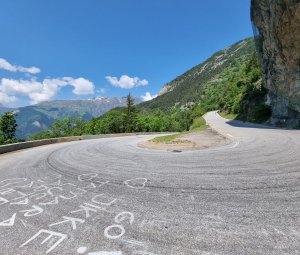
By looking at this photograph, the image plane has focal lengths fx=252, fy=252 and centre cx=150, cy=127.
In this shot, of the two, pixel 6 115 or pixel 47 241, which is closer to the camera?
pixel 47 241

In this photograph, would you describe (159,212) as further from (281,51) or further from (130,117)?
(130,117)

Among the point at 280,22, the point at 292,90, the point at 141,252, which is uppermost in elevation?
the point at 280,22

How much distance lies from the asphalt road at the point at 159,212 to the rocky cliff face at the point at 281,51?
21.6 meters

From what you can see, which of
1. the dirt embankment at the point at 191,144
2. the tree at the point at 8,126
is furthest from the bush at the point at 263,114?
the tree at the point at 8,126

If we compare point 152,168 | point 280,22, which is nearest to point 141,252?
point 152,168

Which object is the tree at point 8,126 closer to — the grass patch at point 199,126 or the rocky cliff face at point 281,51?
the grass patch at point 199,126

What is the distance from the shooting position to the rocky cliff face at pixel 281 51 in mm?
24188

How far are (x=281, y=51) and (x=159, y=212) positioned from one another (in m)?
28.2

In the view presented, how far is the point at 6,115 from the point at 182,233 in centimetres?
8165

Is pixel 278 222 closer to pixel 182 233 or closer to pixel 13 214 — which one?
pixel 182 233

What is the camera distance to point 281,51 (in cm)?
2714

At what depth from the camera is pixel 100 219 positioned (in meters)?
4.54

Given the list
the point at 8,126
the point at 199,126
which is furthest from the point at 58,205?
the point at 8,126

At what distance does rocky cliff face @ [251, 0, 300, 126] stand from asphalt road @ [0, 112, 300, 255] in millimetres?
21607
